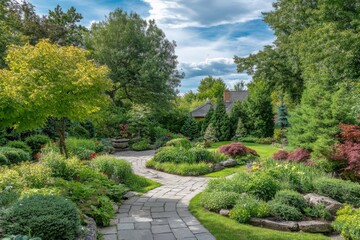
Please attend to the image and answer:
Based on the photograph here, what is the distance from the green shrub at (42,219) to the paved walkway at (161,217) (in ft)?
4.03

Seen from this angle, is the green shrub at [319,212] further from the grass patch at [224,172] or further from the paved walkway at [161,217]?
the grass patch at [224,172]

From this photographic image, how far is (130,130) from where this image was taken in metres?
17.4

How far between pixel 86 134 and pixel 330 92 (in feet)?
39.9

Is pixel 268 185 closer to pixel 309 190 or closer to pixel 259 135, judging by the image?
pixel 309 190

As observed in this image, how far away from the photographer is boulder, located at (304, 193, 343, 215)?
547cm

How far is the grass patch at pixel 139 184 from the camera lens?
A: 7.90m

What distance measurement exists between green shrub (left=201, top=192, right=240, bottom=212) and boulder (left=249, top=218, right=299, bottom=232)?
700mm

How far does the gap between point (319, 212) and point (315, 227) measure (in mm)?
452

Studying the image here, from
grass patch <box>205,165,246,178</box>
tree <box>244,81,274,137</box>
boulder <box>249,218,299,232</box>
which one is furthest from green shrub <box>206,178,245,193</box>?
tree <box>244,81,274,137</box>

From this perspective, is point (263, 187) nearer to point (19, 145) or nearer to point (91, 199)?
point (91, 199)

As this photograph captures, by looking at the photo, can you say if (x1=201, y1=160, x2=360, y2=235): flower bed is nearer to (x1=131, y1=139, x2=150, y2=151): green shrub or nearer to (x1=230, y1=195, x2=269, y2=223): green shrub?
(x1=230, y1=195, x2=269, y2=223): green shrub

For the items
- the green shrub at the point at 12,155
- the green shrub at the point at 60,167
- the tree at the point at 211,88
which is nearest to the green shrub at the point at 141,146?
the green shrub at the point at 12,155

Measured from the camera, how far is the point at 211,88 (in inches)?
2046

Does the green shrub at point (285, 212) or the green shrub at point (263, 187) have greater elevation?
the green shrub at point (263, 187)
